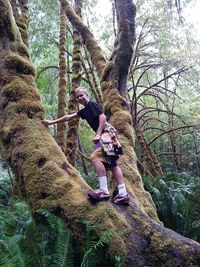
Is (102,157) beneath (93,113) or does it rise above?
beneath

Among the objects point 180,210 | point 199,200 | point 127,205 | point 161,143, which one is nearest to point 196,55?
point 161,143

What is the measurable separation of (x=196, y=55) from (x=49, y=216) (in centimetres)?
1245

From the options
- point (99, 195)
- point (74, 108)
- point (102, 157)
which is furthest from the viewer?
point (74, 108)

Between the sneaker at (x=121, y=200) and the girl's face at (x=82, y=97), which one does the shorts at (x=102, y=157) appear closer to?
the sneaker at (x=121, y=200)

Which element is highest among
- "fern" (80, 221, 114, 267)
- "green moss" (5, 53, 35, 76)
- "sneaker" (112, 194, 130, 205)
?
"green moss" (5, 53, 35, 76)

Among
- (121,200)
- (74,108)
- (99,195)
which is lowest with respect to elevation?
(121,200)

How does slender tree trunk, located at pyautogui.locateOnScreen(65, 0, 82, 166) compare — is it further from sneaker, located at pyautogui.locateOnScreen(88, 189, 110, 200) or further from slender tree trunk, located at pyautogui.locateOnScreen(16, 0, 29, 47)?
sneaker, located at pyautogui.locateOnScreen(88, 189, 110, 200)

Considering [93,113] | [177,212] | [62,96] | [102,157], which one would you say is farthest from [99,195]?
[62,96]

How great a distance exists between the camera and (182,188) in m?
6.54

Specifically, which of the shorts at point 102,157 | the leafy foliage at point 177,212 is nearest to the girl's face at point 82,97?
the shorts at point 102,157

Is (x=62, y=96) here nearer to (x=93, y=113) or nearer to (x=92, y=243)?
(x=93, y=113)

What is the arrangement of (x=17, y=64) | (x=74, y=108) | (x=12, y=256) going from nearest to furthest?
(x=12, y=256) → (x=17, y=64) → (x=74, y=108)

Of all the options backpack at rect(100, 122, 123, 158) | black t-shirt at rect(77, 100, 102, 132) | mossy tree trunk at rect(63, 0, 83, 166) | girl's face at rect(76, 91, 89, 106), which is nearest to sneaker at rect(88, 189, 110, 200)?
backpack at rect(100, 122, 123, 158)

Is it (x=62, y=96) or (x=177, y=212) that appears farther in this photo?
(x=62, y=96)
